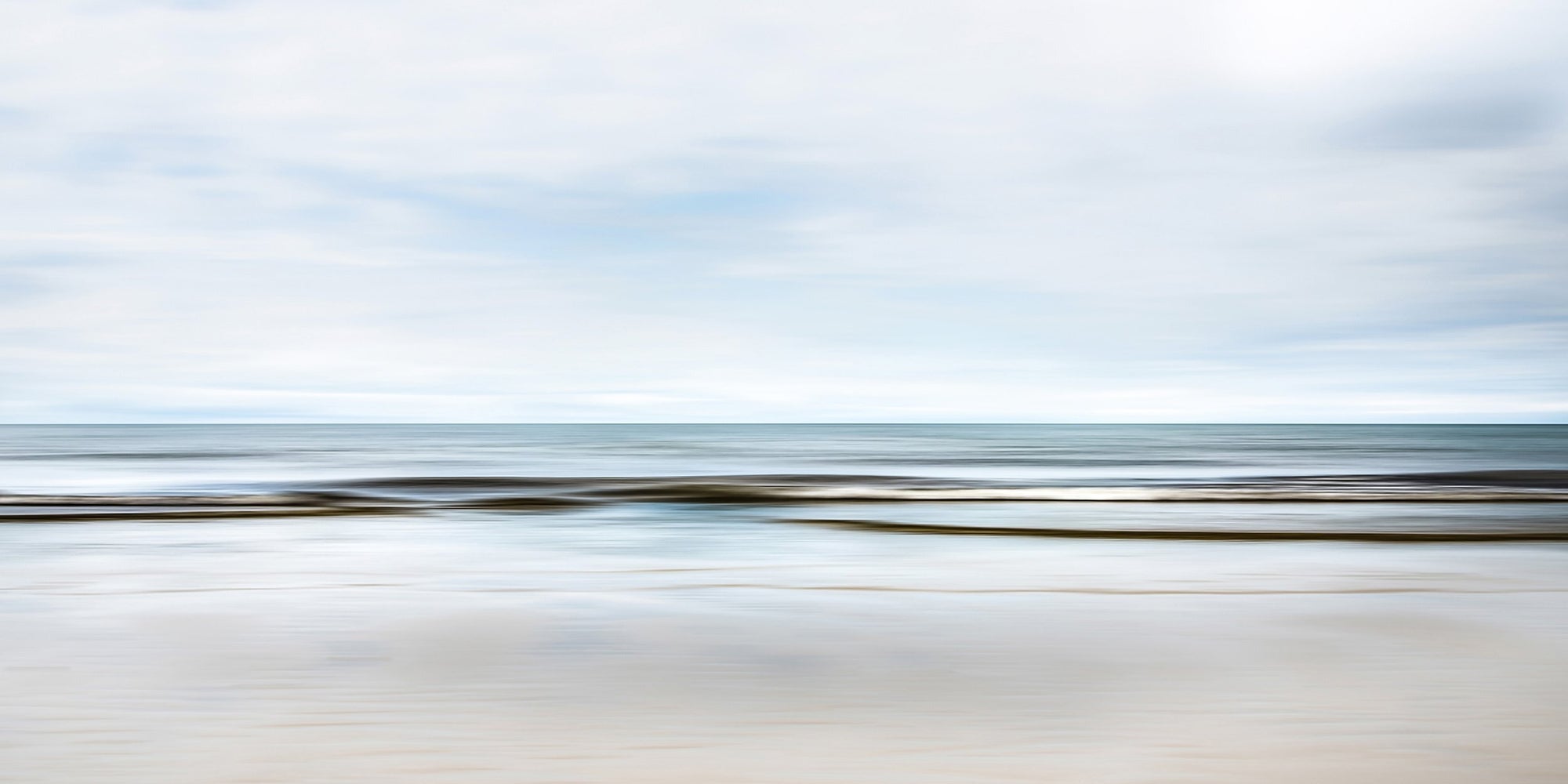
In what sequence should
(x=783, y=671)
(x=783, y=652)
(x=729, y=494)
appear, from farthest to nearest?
1. (x=729, y=494)
2. (x=783, y=652)
3. (x=783, y=671)

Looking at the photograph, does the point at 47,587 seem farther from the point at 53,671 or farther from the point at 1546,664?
the point at 1546,664

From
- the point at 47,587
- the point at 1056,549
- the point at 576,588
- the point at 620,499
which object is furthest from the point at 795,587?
the point at 620,499

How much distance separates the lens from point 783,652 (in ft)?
23.7

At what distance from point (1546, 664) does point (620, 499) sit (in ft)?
61.1

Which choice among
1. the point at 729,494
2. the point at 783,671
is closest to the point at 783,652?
the point at 783,671

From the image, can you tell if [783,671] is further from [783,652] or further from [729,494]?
[729,494]

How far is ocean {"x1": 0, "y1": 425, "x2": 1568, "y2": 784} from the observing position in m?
4.99

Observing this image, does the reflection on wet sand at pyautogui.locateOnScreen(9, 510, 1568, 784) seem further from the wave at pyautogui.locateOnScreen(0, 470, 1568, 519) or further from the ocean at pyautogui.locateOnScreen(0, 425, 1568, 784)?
the wave at pyautogui.locateOnScreen(0, 470, 1568, 519)

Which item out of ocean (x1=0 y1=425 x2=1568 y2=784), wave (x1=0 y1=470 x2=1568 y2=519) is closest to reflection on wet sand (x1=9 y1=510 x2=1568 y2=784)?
ocean (x1=0 y1=425 x2=1568 y2=784)

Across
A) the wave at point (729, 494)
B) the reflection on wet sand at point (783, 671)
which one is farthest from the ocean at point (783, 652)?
the wave at point (729, 494)

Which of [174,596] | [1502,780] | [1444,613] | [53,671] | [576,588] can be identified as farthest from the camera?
[576,588]

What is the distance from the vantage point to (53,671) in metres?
6.44

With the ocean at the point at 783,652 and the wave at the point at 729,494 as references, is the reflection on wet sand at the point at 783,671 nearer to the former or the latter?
the ocean at the point at 783,652

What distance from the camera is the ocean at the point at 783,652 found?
499 centimetres
